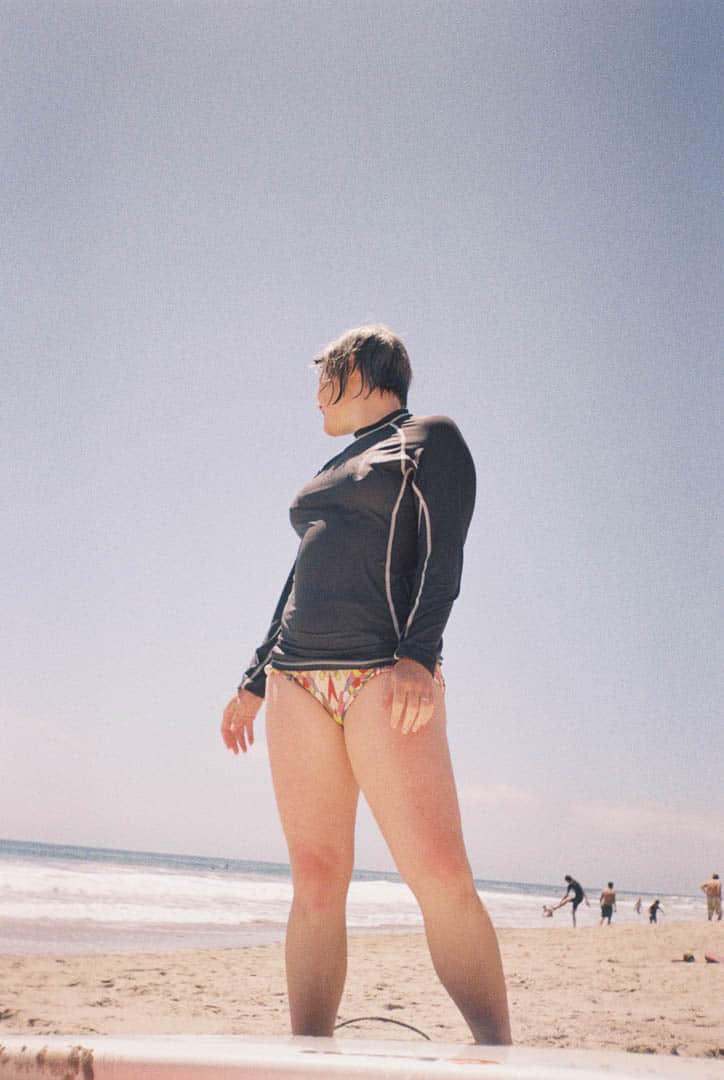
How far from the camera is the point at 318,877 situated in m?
1.93

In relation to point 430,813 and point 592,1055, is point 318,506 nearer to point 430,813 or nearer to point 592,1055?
point 430,813

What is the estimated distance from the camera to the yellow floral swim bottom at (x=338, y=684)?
1.89 meters

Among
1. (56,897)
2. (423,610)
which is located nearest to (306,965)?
(423,610)

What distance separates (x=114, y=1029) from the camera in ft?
14.2

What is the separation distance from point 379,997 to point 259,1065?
5.55 metres

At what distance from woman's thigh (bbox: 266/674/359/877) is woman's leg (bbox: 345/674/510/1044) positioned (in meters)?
0.09

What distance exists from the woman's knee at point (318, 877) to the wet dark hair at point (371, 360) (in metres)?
1.12

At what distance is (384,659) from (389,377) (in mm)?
776

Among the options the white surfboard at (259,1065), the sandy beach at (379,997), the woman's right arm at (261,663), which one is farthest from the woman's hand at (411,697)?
the sandy beach at (379,997)

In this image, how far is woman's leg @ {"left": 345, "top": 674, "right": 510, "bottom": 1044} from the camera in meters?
1.67

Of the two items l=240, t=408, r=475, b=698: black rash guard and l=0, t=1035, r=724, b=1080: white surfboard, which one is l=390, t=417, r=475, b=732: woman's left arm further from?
l=0, t=1035, r=724, b=1080: white surfboard

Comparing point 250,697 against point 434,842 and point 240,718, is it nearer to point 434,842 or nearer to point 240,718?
point 240,718

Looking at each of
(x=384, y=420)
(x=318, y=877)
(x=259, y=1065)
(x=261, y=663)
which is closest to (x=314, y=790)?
(x=318, y=877)

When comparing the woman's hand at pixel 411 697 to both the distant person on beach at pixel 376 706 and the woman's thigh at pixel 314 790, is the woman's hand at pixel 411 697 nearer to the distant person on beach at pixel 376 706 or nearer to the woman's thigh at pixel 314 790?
the distant person on beach at pixel 376 706
